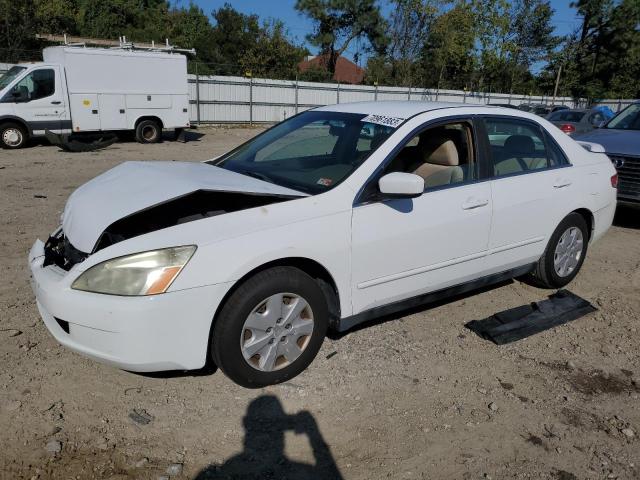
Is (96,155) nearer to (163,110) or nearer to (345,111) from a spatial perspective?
(163,110)

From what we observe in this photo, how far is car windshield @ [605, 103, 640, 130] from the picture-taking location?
7949mm

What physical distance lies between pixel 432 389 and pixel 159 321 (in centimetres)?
169

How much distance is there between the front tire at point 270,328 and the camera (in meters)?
2.95

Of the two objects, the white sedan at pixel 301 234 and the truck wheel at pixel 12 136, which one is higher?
the white sedan at pixel 301 234

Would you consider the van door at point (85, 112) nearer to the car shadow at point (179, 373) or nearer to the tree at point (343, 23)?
the car shadow at point (179, 373)

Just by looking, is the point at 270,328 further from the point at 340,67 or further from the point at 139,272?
the point at 340,67

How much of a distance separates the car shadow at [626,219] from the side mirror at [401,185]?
5.03 m

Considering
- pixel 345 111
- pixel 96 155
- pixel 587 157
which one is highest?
pixel 345 111

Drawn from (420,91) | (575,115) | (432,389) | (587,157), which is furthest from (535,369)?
(420,91)

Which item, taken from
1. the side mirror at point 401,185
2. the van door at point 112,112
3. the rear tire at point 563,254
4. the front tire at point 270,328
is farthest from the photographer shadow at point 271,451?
the van door at point 112,112

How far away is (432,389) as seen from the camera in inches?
131

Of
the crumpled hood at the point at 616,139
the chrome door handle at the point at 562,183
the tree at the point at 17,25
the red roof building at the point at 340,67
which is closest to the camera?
the chrome door handle at the point at 562,183

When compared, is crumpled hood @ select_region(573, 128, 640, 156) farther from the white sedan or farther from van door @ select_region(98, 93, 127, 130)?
van door @ select_region(98, 93, 127, 130)

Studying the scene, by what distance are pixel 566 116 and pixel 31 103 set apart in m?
15.2
